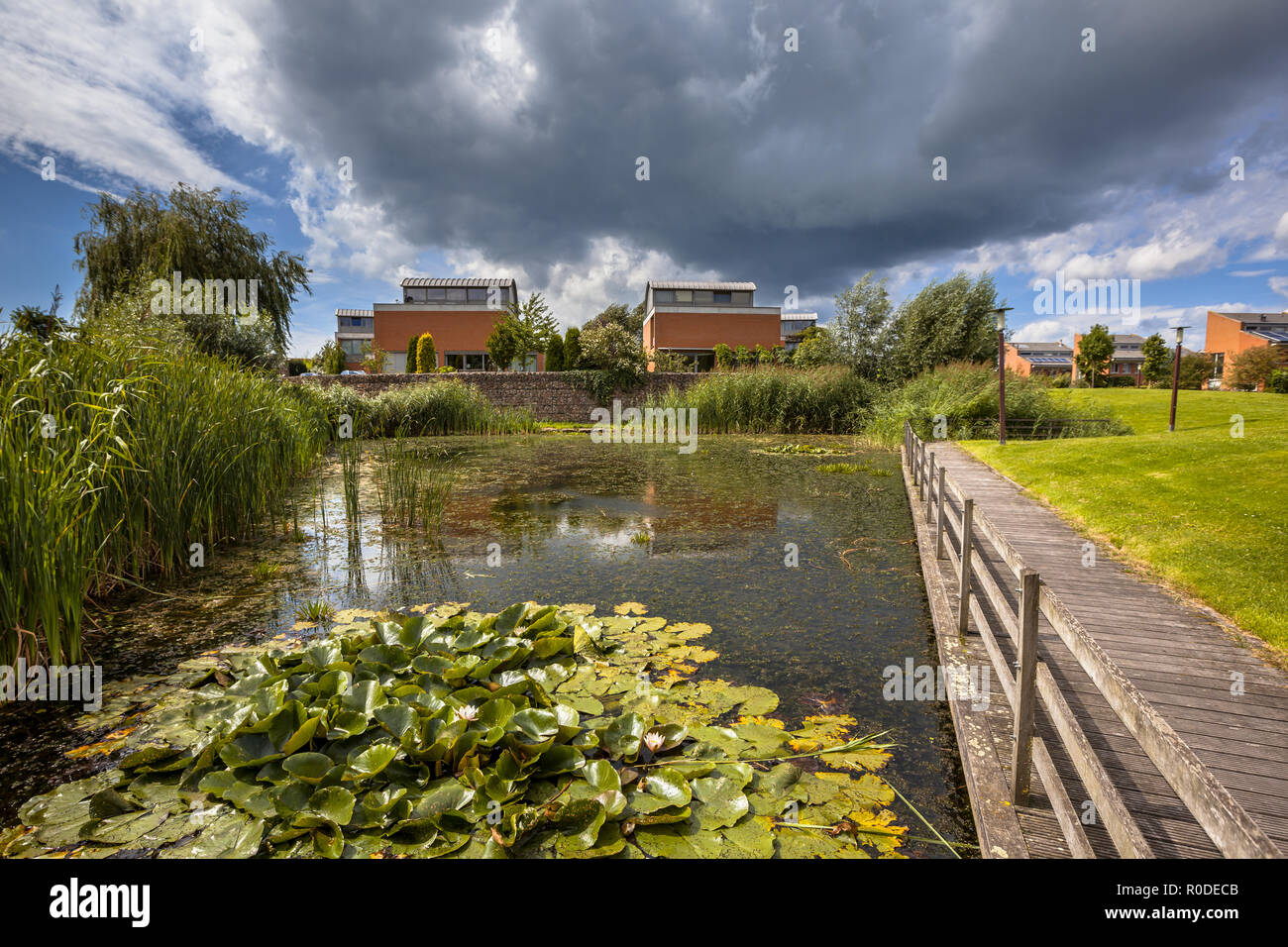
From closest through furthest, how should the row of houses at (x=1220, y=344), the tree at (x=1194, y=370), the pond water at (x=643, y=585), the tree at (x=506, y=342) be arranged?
the pond water at (x=643, y=585), the tree at (x=506, y=342), the tree at (x=1194, y=370), the row of houses at (x=1220, y=344)

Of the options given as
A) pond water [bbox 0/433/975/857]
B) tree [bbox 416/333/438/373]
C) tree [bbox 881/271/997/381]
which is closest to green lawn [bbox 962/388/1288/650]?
pond water [bbox 0/433/975/857]

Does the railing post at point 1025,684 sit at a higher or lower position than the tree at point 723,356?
lower

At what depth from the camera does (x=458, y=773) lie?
2.30m

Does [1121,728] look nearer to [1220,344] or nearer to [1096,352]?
[1096,352]

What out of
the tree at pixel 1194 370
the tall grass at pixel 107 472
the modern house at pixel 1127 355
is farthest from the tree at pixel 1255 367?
the tall grass at pixel 107 472

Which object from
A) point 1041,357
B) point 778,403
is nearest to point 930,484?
point 778,403

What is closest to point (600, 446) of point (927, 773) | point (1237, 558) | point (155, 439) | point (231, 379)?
point (231, 379)

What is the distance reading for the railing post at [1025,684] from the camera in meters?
2.04

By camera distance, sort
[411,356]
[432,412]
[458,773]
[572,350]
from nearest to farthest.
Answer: [458,773] < [432,412] < [572,350] < [411,356]

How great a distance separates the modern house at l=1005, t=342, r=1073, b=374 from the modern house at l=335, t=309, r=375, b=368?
46.8m

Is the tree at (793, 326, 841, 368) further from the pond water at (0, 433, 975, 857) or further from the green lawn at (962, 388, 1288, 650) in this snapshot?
the pond water at (0, 433, 975, 857)

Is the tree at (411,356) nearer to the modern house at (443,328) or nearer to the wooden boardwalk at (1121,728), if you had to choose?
the modern house at (443,328)

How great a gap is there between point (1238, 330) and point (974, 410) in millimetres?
50436

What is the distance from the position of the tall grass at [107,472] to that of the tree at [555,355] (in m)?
19.1
